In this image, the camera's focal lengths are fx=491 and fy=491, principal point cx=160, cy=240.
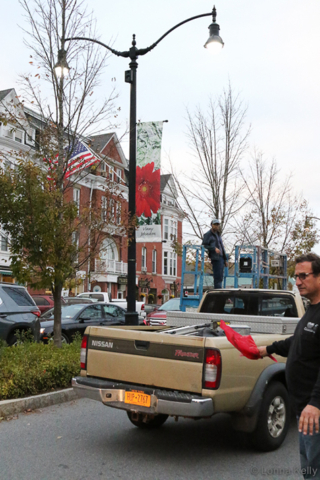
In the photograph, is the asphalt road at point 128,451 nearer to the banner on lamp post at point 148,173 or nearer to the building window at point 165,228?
the banner on lamp post at point 148,173

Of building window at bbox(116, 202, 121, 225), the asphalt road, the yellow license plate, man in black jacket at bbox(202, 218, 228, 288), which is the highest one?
building window at bbox(116, 202, 121, 225)

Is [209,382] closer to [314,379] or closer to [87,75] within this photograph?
[314,379]

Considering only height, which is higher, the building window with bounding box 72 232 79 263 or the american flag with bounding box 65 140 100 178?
the american flag with bounding box 65 140 100 178

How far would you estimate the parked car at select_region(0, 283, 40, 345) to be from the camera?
9.61 m

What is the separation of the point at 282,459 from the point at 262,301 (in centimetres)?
250

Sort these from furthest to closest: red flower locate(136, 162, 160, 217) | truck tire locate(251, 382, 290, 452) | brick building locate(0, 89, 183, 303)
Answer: red flower locate(136, 162, 160, 217) → brick building locate(0, 89, 183, 303) → truck tire locate(251, 382, 290, 452)

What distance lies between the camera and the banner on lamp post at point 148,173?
11.0 m

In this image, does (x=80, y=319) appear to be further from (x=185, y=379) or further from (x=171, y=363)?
(x=185, y=379)

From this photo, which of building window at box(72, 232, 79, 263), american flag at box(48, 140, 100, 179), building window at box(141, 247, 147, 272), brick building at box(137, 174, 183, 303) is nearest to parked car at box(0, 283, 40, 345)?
building window at box(72, 232, 79, 263)

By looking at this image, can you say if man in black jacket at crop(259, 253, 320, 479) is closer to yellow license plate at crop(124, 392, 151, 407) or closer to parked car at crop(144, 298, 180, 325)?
yellow license plate at crop(124, 392, 151, 407)

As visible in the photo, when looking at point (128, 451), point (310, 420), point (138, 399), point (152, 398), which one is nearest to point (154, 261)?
point (128, 451)

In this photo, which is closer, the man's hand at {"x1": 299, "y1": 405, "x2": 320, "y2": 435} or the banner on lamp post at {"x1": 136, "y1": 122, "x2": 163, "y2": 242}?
the man's hand at {"x1": 299, "y1": 405, "x2": 320, "y2": 435}

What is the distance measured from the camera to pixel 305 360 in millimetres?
3047

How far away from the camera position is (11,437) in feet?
17.4
